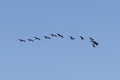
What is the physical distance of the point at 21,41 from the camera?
5138 inches

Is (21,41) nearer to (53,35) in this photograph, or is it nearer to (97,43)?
(53,35)

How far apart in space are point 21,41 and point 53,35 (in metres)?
13.1

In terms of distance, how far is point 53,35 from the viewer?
12162 centimetres

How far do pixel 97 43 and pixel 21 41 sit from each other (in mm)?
22753

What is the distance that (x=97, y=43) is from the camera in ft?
404

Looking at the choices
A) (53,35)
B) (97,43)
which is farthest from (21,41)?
(97,43)

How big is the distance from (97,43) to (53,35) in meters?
12.3

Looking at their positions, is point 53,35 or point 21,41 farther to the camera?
point 21,41
